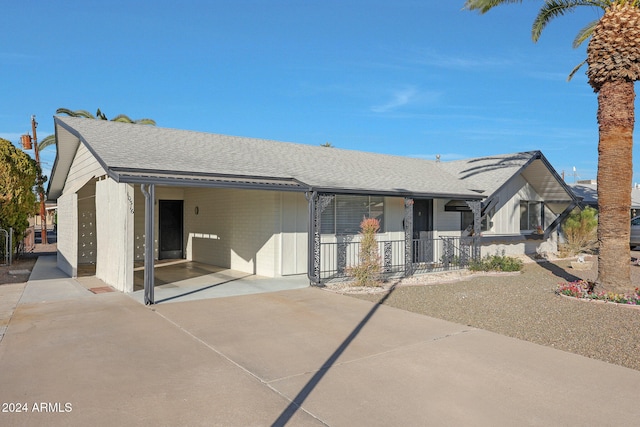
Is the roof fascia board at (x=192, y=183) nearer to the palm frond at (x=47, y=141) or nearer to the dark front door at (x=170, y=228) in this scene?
the dark front door at (x=170, y=228)

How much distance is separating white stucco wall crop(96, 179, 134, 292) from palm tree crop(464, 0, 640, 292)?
10.1m

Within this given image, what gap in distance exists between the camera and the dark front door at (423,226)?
594 inches

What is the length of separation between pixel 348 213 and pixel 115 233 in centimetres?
630

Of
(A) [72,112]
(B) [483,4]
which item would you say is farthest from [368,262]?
(A) [72,112]

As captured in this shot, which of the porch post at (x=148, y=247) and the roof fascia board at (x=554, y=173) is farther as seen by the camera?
the roof fascia board at (x=554, y=173)

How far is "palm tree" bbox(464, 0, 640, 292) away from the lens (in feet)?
30.5

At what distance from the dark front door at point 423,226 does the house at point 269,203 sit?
39mm

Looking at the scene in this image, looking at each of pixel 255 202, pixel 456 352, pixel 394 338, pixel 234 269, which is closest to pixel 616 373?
pixel 456 352

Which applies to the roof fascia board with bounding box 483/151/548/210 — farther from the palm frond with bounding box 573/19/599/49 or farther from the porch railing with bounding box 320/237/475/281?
the palm frond with bounding box 573/19/599/49

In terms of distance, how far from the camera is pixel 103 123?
13.0 m

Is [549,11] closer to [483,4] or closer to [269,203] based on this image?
[483,4]

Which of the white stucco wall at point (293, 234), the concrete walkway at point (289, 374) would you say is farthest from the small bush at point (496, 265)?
the concrete walkway at point (289, 374)

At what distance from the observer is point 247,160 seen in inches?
494

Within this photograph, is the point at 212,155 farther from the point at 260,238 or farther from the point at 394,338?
the point at 394,338
